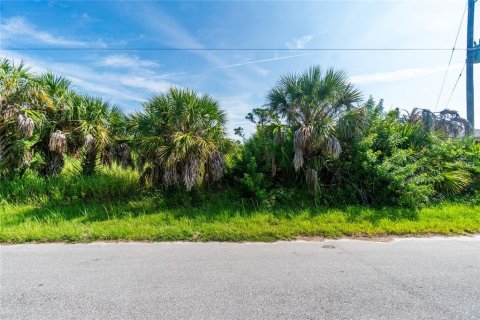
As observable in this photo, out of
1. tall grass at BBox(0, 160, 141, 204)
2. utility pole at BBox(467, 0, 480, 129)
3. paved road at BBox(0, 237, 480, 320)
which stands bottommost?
paved road at BBox(0, 237, 480, 320)

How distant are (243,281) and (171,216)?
106 inches

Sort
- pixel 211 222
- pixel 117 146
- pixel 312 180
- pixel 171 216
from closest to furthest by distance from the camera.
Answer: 1. pixel 211 222
2. pixel 171 216
3. pixel 312 180
4. pixel 117 146

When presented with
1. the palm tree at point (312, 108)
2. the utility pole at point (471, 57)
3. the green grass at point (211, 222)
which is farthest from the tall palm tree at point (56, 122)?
the utility pole at point (471, 57)

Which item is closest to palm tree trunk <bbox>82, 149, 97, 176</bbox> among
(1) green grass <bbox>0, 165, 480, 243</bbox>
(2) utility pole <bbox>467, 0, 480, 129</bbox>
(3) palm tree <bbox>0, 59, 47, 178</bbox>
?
(1) green grass <bbox>0, 165, 480, 243</bbox>

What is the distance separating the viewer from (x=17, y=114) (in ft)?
19.4

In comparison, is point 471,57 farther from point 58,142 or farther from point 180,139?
point 58,142

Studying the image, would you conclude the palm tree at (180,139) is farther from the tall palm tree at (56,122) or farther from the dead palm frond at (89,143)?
the tall palm tree at (56,122)

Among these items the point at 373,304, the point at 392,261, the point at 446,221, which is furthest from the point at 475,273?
the point at 446,221

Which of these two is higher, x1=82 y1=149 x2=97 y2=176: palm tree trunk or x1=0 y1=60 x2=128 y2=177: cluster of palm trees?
x1=0 y1=60 x2=128 y2=177: cluster of palm trees

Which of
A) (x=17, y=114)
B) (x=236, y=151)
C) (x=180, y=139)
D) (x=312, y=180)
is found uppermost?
(x=17, y=114)

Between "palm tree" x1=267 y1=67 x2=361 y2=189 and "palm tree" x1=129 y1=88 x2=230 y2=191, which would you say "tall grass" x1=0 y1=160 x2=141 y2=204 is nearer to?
"palm tree" x1=129 y1=88 x2=230 y2=191

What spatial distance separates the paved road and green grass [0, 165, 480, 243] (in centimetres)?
37

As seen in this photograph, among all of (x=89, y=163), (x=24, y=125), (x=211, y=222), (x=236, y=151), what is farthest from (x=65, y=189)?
(x=236, y=151)

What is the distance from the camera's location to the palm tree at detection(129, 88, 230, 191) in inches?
201
